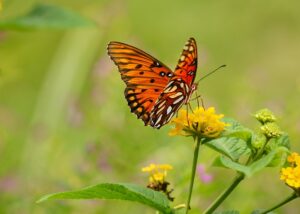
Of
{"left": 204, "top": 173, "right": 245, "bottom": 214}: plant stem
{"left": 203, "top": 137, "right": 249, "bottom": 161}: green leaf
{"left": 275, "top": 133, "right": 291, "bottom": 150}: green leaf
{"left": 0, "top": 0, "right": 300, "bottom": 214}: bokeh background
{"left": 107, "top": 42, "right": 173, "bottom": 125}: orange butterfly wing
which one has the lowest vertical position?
{"left": 204, "top": 173, "right": 245, "bottom": 214}: plant stem

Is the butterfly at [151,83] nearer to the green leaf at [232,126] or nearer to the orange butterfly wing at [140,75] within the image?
the orange butterfly wing at [140,75]

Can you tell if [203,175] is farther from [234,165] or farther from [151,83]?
[234,165]

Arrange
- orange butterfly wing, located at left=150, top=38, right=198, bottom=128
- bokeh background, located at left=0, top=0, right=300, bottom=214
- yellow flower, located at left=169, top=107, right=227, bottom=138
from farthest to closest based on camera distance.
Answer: bokeh background, located at left=0, top=0, right=300, bottom=214 → orange butterfly wing, located at left=150, top=38, right=198, bottom=128 → yellow flower, located at left=169, top=107, right=227, bottom=138

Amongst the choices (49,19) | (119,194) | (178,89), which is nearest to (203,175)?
(178,89)

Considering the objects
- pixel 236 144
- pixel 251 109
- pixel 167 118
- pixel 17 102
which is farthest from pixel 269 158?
pixel 17 102

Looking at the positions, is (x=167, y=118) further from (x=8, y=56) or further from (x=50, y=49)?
(x=50, y=49)

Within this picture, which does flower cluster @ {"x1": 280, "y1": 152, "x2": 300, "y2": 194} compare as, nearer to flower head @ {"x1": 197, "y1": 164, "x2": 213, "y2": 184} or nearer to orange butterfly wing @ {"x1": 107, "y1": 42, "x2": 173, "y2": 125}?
orange butterfly wing @ {"x1": 107, "y1": 42, "x2": 173, "y2": 125}

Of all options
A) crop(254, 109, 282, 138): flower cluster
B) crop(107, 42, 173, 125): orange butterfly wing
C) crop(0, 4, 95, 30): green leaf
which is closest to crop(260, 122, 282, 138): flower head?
crop(254, 109, 282, 138): flower cluster

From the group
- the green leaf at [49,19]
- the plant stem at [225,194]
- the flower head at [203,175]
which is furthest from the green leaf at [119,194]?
the green leaf at [49,19]
